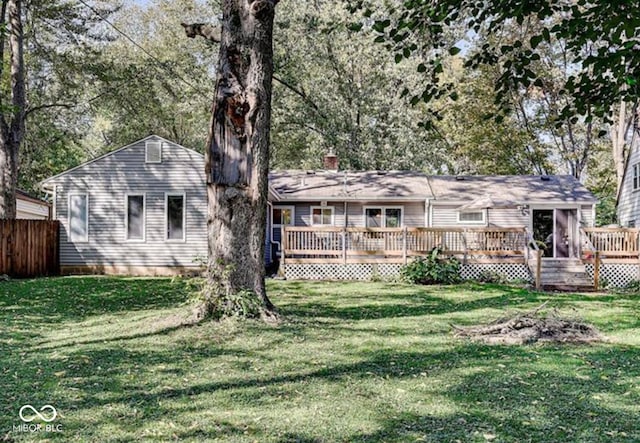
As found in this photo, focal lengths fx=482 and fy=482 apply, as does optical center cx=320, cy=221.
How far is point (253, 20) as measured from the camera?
6.46 meters

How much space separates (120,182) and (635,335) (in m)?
13.9

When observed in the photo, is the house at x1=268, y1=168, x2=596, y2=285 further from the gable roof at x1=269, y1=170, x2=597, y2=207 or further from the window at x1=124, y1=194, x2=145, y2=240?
the window at x1=124, y1=194, x2=145, y2=240

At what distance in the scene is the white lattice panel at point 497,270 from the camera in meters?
14.0

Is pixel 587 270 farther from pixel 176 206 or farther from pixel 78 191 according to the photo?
pixel 78 191

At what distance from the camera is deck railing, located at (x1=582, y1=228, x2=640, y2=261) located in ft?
44.9

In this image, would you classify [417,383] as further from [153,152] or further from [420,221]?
[420,221]

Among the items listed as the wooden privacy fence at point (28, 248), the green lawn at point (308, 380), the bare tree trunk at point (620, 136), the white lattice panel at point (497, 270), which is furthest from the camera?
the bare tree trunk at point (620, 136)

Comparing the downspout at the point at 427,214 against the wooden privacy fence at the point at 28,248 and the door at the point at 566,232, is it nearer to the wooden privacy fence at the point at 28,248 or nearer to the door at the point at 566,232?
the door at the point at 566,232

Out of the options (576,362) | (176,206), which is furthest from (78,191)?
(576,362)

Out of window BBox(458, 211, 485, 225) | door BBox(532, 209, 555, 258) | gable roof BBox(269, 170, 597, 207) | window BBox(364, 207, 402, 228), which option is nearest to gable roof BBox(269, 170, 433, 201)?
gable roof BBox(269, 170, 597, 207)

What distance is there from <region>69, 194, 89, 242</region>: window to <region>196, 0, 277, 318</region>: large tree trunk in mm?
10373

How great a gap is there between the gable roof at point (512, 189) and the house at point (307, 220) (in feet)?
0.22

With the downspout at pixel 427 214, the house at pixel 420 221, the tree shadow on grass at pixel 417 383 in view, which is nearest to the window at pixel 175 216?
the house at pixel 420 221

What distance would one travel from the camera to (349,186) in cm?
1781
